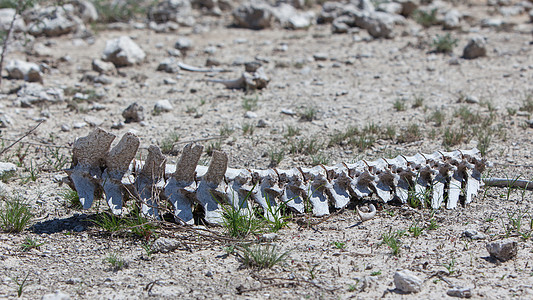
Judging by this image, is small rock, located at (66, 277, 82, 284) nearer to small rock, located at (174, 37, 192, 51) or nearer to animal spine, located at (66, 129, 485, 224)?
animal spine, located at (66, 129, 485, 224)

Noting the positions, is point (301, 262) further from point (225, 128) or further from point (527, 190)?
point (225, 128)

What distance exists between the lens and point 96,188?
4105 millimetres

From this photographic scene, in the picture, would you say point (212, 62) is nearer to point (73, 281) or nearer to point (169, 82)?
point (169, 82)

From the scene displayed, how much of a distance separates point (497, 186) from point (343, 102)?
3014mm

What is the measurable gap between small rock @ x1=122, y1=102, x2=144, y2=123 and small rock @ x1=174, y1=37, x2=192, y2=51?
331 centimetres

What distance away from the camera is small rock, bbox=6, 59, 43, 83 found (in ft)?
26.2

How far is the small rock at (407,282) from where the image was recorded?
3162 millimetres

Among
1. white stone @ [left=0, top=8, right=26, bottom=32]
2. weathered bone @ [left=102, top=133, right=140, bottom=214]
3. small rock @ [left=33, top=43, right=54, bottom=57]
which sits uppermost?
white stone @ [left=0, top=8, right=26, bottom=32]

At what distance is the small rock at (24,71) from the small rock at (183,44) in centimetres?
261

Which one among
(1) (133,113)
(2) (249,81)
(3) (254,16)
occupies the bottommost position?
(1) (133,113)

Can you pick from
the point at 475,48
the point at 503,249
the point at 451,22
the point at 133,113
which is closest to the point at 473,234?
the point at 503,249

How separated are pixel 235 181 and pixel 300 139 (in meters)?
2.09

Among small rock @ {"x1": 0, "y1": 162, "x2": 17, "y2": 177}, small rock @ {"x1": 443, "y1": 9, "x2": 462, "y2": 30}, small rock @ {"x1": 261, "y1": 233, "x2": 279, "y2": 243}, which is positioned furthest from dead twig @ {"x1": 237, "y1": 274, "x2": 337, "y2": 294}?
small rock @ {"x1": 443, "y1": 9, "x2": 462, "y2": 30}

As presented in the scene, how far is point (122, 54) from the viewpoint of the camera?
8.91 meters
